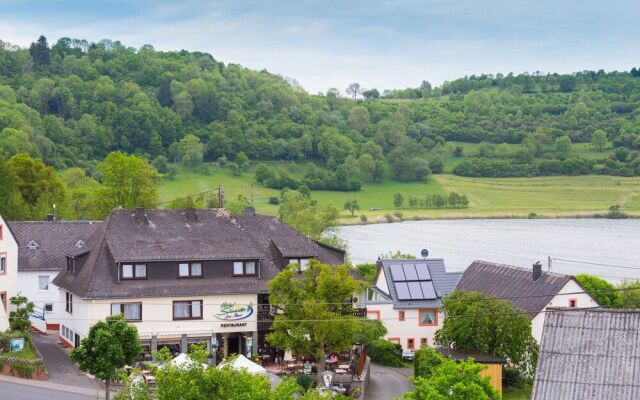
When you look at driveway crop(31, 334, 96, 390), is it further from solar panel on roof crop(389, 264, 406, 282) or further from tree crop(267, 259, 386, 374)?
solar panel on roof crop(389, 264, 406, 282)

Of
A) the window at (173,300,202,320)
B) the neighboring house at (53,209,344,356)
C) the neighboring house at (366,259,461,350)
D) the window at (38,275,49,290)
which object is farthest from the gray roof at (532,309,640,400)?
the window at (38,275,49,290)

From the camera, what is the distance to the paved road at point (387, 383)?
45472 mm

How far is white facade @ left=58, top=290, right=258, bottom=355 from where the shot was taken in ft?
162

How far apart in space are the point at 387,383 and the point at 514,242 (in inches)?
3892

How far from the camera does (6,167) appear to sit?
77.2 metres

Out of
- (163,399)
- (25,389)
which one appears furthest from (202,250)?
(163,399)

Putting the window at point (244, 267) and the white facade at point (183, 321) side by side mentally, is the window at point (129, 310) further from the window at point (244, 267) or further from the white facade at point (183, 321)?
the window at point (244, 267)

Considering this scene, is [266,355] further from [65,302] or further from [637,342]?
[637,342]

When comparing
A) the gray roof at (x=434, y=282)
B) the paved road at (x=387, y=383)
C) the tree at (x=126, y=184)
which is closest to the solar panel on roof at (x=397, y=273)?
the gray roof at (x=434, y=282)

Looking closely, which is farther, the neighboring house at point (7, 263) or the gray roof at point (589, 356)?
the neighboring house at point (7, 263)

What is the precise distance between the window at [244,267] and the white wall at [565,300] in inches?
537

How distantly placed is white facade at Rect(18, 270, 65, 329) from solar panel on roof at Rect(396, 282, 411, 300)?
1813 cm

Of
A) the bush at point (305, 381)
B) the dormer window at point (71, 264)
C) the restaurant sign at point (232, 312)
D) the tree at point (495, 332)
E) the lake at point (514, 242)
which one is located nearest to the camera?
the bush at point (305, 381)

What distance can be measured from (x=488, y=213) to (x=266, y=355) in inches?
5832
